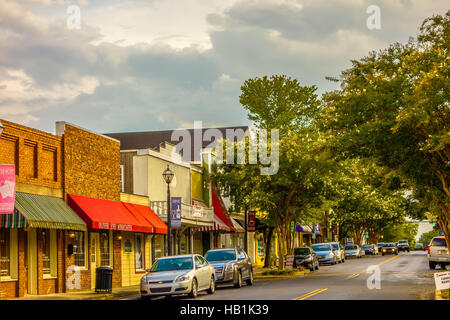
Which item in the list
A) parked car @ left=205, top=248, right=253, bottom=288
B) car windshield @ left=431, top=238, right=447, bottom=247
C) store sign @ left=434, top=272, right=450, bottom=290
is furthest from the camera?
car windshield @ left=431, top=238, right=447, bottom=247

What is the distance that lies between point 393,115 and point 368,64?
2837 mm

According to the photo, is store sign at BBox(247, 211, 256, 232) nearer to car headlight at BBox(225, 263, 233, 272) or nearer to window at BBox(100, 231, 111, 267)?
window at BBox(100, 231, 111, 267)

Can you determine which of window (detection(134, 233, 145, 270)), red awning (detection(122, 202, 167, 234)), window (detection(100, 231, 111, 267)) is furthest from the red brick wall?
window (detection(134, 233, 145, 270))

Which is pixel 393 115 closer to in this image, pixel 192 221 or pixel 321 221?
pixel 192 221

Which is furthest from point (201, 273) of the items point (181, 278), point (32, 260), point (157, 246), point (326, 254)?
point (326, 254)

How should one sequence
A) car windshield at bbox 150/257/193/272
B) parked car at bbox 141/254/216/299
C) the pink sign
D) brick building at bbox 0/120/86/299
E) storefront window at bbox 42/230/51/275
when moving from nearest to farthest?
the pink sign < parked car at bbox 141/254/216/299 < car windshield at bbox 150/257/193/272 < brick building at bbox 0/120/86/299 < storefront window at bbox 42/230/51/275

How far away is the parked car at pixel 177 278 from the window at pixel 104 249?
24.4 ft

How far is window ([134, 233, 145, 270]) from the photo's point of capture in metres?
34.5

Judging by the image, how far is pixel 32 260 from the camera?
25.0 metres

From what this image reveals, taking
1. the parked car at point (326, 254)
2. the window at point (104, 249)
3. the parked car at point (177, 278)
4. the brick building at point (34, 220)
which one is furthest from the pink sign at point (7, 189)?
the parked car at point (326, 254)

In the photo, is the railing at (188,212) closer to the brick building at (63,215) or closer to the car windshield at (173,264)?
the brick building at (63,215)

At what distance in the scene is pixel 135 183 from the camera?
1401 inches

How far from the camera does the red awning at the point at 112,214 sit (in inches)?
1069

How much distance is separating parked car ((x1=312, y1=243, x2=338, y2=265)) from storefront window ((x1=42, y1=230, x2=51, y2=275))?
30.7 metres
